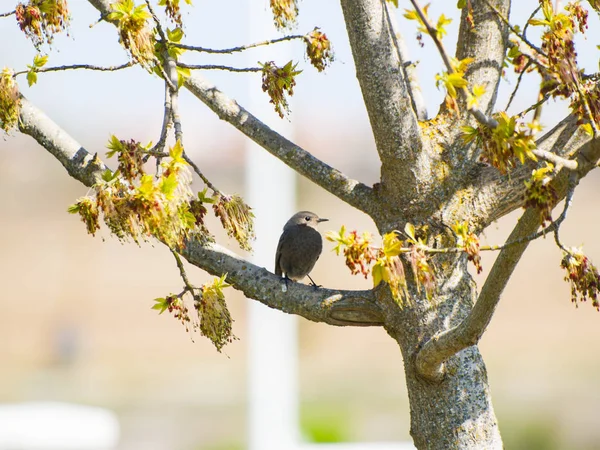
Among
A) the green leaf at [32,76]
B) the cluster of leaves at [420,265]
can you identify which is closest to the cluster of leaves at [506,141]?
the cluster of leaves at [420,265]

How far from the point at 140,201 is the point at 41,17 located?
98 centimetres

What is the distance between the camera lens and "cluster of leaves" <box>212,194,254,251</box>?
2.86m

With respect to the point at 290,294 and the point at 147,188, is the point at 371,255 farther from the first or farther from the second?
the point at 290,294

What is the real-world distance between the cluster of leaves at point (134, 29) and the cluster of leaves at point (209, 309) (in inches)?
27.8

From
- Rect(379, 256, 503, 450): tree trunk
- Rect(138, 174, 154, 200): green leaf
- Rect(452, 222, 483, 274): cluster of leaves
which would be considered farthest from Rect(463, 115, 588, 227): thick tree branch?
Rect(138, 174, 154, 200): green leaf

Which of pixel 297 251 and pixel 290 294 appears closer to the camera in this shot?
pixel 290 294

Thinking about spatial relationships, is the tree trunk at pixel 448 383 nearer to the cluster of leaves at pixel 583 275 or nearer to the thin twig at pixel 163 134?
the cluster of leaves at pixel 583 275

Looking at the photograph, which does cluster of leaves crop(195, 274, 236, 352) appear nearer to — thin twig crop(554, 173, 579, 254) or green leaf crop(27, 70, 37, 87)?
green leaf crop(27, 70, 37, 87)

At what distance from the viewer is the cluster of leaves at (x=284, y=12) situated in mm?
2967

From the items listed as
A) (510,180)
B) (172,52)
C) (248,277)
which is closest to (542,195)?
(510,180)

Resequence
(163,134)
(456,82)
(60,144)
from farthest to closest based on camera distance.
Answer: (60,144), (163,134), (456,82)

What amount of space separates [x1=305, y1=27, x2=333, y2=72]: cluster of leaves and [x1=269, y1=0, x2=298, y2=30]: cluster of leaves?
0.08m

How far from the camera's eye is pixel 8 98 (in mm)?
2953

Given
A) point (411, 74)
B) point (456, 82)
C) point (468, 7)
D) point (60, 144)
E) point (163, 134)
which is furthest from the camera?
point (411, 74)
